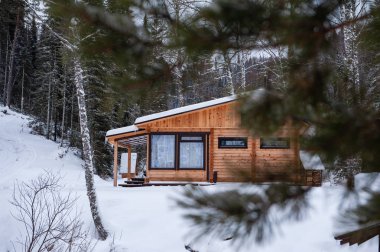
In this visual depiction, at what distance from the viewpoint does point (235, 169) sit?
2.04 metres

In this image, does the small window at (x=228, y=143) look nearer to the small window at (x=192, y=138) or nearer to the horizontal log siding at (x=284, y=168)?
the small window at (x=192, y=138)

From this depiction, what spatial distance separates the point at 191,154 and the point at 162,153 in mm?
1081

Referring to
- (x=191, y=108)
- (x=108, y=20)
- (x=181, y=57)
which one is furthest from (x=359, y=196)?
(x=191, y=108)

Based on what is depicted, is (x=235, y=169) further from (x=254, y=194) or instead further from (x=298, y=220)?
(x=298, y=220)

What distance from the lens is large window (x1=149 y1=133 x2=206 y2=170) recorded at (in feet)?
52.9

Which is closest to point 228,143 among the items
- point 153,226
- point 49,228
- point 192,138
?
point 192,138

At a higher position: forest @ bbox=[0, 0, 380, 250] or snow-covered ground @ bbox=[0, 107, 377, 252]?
forest @ bbox=[0, 0, 380, 250]

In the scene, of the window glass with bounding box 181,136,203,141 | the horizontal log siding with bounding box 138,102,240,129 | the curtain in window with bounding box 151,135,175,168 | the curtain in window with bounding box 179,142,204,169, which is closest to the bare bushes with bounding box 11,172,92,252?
the curtain in window with bounding box 151,135,175,168

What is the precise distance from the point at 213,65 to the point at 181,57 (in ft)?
0.63

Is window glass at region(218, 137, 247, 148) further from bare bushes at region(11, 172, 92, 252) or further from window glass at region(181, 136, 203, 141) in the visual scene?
bare bushes at region(11, 172, 92, 252)

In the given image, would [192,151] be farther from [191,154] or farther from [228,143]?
[228,143]

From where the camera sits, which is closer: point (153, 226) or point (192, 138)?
point (153, 226)

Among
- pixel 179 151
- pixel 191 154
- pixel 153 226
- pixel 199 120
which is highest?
pixel 199 120

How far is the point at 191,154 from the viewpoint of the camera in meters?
16.2
